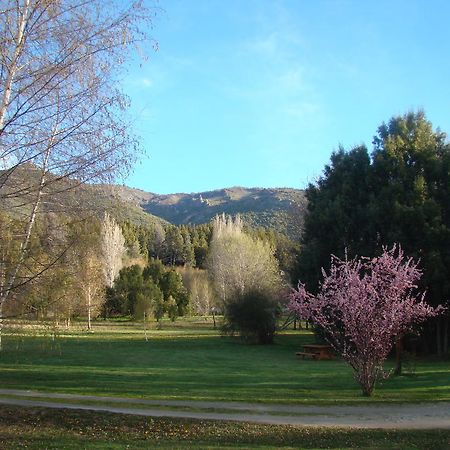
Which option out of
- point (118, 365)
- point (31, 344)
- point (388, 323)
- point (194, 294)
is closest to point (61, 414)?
point (31, 344)

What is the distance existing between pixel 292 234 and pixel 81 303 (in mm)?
44191

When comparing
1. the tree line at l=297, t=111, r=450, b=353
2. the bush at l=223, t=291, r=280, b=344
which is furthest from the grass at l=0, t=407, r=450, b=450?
the bush at l=223, t=291, r=280, b=344

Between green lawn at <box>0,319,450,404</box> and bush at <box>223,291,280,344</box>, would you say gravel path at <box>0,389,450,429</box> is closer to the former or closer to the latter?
green lawn at <box>0,319,450,404</box>

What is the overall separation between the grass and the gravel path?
75 cm

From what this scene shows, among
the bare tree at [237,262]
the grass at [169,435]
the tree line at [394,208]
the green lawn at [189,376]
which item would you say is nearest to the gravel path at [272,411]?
the grass at [169,435]

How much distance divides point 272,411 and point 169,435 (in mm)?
3241

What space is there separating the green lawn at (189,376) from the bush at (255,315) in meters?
8.05

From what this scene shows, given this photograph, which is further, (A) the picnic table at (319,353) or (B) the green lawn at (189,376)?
(A) the picnic table at (319,353)

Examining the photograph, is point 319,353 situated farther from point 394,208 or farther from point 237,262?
point 237,262

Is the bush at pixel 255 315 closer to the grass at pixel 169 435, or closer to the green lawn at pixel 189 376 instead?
the green lawn at pixel 189 376

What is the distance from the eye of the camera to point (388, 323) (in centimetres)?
1382

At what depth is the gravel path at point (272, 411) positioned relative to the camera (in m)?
10.6

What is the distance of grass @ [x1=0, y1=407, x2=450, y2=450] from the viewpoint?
8.24 meters

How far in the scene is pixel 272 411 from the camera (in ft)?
38.2
